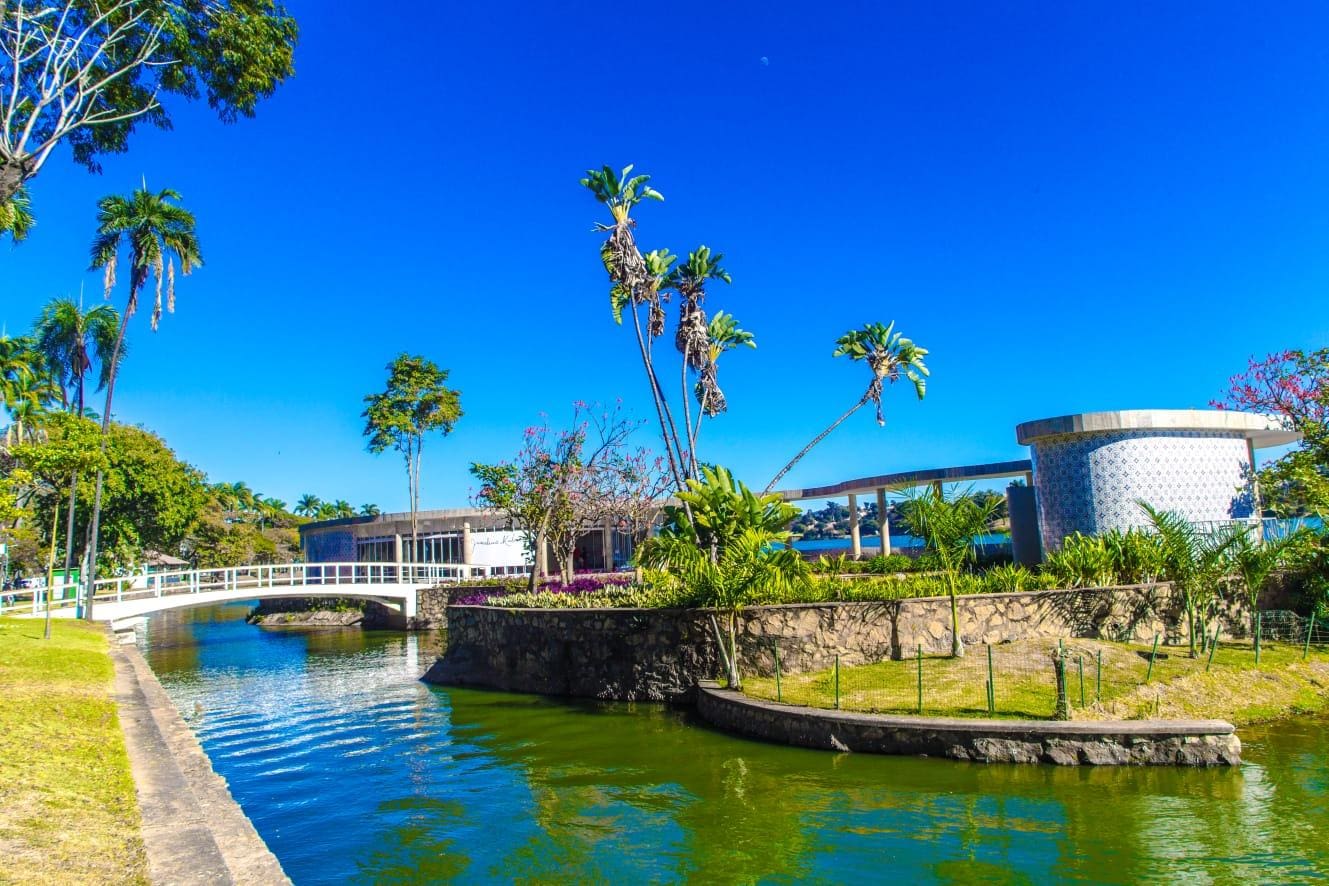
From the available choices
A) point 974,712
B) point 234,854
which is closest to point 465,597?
point 974,712

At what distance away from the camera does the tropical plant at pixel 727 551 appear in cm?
1475

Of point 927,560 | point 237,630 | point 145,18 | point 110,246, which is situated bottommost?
point 237,630

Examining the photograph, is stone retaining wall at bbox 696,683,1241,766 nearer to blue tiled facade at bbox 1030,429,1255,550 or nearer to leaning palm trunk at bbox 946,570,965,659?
leaning palm trunk at bbox 946,570,965,659

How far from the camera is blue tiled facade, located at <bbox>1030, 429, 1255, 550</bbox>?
2089cm

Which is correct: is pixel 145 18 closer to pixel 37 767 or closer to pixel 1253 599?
pixel 37 767

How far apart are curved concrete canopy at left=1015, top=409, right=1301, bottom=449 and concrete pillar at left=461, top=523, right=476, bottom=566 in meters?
33.6

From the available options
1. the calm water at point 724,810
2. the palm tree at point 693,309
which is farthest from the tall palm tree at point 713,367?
the calm water at point 724,810

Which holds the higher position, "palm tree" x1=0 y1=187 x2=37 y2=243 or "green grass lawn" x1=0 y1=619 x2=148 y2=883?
"palm tree" x1=0 y1=187 x2=37 y2=243

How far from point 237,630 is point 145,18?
117 feet

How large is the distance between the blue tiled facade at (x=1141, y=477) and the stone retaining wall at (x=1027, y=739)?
11.4 metres

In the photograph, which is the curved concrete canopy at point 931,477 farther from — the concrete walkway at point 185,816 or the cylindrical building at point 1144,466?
the concrete walkway at point 185,816

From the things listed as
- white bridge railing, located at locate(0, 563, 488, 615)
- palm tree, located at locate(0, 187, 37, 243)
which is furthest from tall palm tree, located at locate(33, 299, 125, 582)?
palm tree, located at locate(0, 187, 37, 243)

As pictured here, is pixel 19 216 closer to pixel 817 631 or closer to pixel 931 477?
pixel 817 631

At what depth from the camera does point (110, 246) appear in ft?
102
